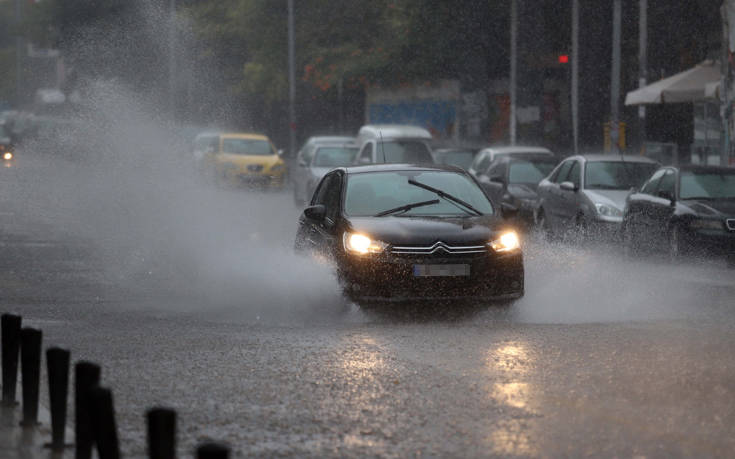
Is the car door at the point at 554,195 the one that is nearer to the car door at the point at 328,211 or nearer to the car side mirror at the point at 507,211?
the car door at the point at 328,211

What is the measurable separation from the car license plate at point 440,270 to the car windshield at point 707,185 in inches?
253

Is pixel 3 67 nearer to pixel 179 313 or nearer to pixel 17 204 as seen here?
pixel 17 204

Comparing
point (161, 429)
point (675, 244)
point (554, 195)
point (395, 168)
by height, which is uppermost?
point (395, 168)

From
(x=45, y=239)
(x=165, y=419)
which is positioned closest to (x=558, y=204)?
(x=45, y=239)

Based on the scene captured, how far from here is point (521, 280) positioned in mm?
12703

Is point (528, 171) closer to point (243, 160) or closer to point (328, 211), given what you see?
point (328, 211)

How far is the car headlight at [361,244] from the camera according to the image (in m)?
12.5

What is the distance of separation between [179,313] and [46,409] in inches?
195

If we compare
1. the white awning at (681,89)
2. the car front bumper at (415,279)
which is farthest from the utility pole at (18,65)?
the car front bumper at (415,279)

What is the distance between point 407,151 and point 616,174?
8793 millimetres

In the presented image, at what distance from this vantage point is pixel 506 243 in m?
12.8

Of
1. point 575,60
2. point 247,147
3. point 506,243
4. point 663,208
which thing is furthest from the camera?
point 247,147

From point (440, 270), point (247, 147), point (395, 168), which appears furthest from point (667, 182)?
point (247, 147)

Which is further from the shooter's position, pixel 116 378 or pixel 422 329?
pixel 422 329
